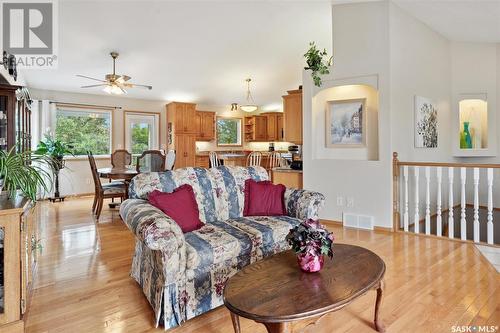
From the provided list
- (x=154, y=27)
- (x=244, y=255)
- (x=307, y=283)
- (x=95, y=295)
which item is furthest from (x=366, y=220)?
(x=154, y=27)

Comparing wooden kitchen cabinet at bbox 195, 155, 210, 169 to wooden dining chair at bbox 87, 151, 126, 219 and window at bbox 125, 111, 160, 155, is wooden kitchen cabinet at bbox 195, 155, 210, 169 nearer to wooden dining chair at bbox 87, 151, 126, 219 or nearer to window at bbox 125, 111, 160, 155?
window at bbox 125, 111, 160, 155

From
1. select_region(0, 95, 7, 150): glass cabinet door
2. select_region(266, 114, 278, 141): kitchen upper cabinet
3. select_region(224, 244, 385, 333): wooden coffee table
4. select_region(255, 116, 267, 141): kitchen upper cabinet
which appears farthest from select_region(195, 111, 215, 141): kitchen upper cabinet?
select_region(224, 244, 385, 333): wooden coffee table

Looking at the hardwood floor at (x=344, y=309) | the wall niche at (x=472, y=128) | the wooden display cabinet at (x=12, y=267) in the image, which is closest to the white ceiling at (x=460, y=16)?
the wall niche at (x=472, y=128)

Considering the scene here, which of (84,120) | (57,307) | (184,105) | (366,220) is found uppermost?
(184,105)

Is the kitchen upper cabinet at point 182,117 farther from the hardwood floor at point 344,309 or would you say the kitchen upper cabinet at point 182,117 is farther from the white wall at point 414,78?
the white wall at point 414,78

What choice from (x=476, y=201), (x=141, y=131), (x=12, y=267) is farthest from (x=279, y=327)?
(x=141, y=131)

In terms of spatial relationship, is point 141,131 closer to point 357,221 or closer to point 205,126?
point 205,126

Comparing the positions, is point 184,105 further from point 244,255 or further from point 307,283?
point 307,283

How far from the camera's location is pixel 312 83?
4652 mm

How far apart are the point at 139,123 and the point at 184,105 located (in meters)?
1.30

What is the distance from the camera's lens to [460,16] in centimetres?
446

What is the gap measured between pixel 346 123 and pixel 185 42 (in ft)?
9.97

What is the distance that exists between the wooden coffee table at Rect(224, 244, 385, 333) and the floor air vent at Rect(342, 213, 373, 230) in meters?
2.41

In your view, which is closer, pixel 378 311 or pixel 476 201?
pixel 378 311
